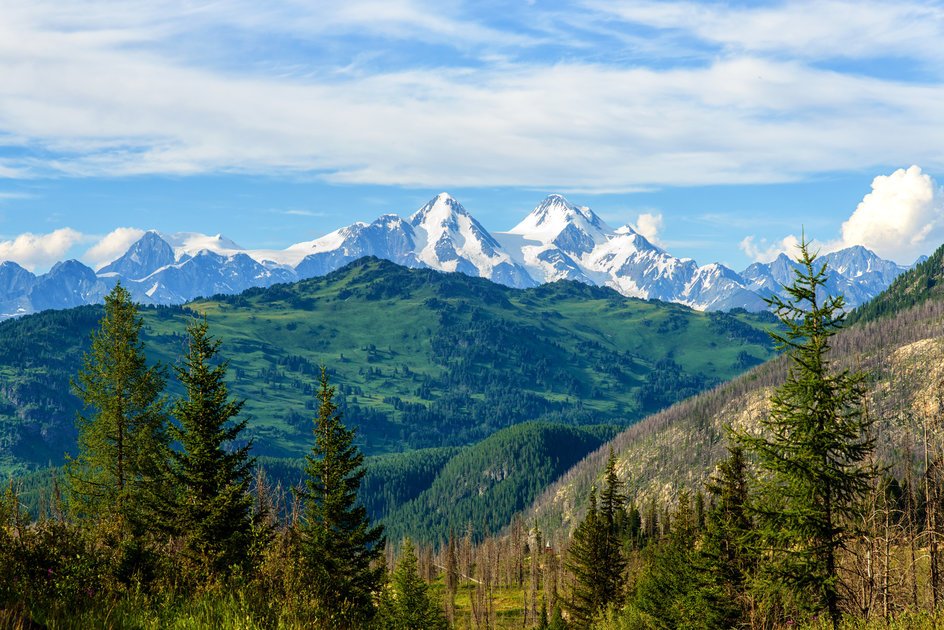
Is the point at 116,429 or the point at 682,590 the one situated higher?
the point at 116,429

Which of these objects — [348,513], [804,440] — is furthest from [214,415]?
[804,440]

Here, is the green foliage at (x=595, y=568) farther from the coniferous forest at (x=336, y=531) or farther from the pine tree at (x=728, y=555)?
the pine tree at (x=728, y=555)

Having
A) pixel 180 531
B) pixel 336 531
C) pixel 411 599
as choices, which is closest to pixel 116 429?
pixel 180 531

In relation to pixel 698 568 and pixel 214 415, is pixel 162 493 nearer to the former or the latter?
pixel 214 415

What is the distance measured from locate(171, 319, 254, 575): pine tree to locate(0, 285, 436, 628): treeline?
3.0 inches

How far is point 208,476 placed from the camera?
36.2 m

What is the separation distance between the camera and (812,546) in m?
25.3

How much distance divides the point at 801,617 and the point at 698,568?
1899 centimetres

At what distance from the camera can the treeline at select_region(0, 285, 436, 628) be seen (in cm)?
1306

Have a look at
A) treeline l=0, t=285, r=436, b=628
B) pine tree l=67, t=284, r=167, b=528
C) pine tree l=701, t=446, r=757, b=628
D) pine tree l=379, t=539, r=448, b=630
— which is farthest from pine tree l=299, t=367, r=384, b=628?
pine tree l=701, t=446, r=757, b=628

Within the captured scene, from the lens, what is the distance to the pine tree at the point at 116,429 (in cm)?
4331

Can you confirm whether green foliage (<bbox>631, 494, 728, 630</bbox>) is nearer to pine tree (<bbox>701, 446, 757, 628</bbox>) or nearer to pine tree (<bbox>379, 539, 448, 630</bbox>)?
pine tree (<bbox>701, 446, 757, 628</bbox>)

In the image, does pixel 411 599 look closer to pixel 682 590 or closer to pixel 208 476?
pixel 682 590

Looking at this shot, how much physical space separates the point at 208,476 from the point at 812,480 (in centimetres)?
2730
